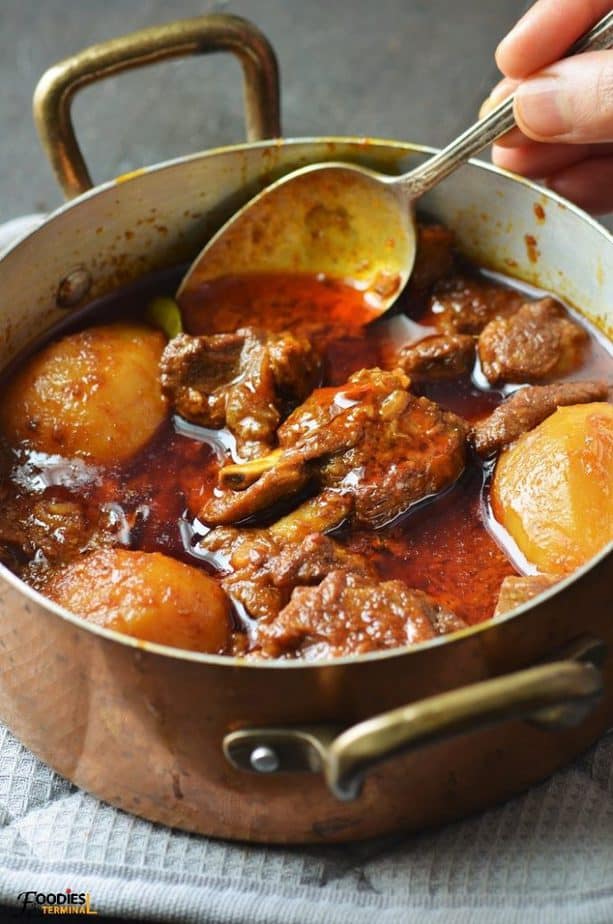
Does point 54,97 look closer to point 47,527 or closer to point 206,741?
point 47,527

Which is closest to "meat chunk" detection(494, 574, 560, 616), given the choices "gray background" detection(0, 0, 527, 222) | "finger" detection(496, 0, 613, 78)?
"finger" detection(496, 0, 613, 78)

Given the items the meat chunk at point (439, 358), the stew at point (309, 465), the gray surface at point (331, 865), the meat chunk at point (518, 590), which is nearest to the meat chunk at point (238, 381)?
the stew at point (309, 465)

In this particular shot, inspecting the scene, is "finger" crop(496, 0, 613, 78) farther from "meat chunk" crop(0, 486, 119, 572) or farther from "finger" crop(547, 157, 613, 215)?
"meat chunk" crop(0, 486, 119, 572)

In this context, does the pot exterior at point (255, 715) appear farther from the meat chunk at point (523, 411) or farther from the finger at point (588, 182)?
the finger at point (588, 182)

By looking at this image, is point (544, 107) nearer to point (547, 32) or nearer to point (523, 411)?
point (547, 32)

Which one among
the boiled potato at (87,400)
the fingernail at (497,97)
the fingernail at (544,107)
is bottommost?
the boiled potato at (87,400)
